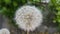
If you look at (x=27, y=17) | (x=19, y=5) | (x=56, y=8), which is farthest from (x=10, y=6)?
(x=56, y=8)

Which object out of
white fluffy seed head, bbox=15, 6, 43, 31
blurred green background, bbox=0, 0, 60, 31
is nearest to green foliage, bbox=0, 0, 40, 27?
blurred green background, bbox=0, 0, 60, 31

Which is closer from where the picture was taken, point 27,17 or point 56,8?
point 27,17

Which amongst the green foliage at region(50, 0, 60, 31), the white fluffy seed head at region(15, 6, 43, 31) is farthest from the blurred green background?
the white fluffy seed head at region(15, 6, 43, 31)

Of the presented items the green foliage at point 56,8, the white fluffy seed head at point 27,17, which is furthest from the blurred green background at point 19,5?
the white fluffy seed head at point 27,17

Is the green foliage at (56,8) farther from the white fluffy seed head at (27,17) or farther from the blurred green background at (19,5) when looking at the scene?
the white fluffy seed head at (27,17)

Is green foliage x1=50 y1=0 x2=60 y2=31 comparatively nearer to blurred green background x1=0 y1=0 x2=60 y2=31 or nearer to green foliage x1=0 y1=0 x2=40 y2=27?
blurred green background x1=0 y1=0 x2=60 y2=31

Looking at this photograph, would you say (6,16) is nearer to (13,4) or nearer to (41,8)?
(13,4)

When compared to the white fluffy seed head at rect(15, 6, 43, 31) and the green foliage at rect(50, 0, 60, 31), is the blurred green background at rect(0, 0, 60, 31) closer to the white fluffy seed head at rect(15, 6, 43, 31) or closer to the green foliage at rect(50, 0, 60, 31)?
the green foliage at rect(50, 0, 60, 31)

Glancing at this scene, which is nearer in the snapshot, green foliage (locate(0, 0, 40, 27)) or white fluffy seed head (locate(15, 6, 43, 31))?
white fluffy seed head (locate(15, 6, 43, 31))

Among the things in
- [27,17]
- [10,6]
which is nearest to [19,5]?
[10,6]

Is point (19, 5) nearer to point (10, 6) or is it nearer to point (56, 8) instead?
point (10, 6)

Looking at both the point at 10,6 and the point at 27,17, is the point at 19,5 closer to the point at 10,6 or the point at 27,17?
the point at 10,6

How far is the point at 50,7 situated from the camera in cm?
123

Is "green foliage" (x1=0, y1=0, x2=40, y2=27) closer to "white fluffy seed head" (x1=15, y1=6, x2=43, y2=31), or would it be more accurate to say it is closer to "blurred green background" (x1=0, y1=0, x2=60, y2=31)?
"blurred green background" (x1=0, y1=0, x2=60, y2=31)
